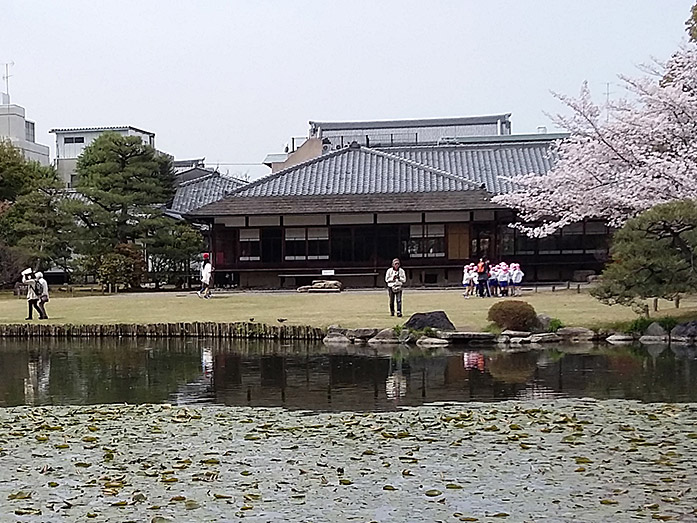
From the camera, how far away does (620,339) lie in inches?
716

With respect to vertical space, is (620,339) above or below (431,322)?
below

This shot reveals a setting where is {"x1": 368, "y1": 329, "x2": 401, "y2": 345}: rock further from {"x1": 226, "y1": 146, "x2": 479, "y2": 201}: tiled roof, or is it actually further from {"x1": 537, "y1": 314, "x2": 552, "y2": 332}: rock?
{"x1": 226, "y1": 146, "x2": 479, "y2": 201}: tiled roof

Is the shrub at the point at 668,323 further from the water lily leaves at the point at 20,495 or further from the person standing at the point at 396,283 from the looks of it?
the water lily leaves at the point at 20,495

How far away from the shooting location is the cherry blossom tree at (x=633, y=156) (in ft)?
75.2

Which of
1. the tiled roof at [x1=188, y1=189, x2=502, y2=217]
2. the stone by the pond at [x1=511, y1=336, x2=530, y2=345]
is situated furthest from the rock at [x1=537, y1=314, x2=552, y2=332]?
the tiled roof at [x1=188, y1=189, x2=502, y2=217]

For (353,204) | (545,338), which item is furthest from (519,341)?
(353,204)

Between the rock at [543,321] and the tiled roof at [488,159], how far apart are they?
52.0ft

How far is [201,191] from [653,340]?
30038 mm

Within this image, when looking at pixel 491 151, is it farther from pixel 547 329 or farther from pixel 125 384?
pixel 125 384

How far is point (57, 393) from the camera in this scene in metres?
12.9

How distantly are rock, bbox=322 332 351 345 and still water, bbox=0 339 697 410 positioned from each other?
0.45m

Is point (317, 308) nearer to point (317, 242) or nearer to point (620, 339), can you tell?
point (620, 339)

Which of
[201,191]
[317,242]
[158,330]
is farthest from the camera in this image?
[201,191]

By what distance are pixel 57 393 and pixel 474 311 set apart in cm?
1108
